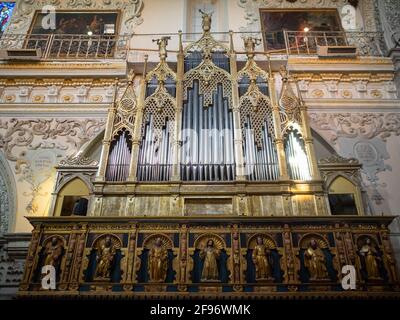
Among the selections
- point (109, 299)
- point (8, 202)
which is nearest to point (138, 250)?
point (109, 299)

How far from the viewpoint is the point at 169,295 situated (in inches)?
290

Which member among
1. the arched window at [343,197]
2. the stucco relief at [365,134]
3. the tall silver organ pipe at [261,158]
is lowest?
the arched window at [343,197]

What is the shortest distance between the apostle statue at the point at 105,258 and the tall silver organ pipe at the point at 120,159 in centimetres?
176

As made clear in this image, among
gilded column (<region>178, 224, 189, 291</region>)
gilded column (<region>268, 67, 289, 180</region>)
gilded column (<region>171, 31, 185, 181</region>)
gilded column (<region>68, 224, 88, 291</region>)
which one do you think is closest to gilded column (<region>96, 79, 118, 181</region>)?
gilded column (<region>68, 224, 88, 291</region>)

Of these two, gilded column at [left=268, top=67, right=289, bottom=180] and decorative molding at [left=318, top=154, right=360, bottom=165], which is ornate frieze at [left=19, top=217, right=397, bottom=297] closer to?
gilded column at [left=268, top=67, right=289, bottom=180]

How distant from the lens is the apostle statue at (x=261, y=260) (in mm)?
7617

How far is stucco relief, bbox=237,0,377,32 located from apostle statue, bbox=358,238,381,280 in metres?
8.39

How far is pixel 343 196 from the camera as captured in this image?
32.1 feet

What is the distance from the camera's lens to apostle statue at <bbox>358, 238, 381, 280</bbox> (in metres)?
7.62

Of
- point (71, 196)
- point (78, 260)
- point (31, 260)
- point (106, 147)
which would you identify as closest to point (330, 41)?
point (106, 147)

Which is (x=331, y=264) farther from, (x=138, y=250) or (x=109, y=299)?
(x=109, y=299)

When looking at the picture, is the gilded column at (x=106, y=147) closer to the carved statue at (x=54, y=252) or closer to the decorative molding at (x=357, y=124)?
the carved statue at (x=54, y=252)

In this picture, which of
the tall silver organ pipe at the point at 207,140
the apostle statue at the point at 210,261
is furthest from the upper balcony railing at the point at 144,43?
the apostle statue at the point at 210,261
